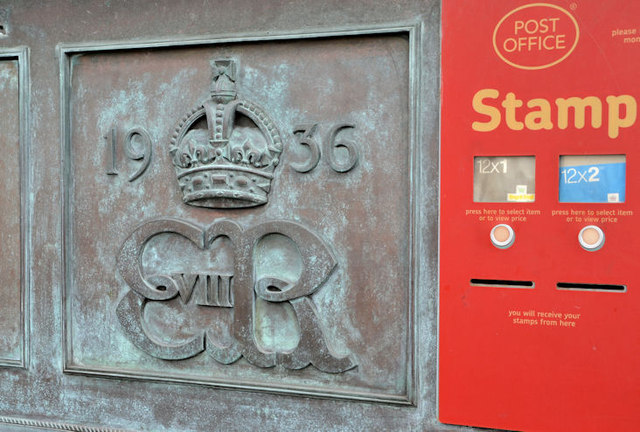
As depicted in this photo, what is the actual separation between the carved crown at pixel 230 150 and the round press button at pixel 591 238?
4.90ft

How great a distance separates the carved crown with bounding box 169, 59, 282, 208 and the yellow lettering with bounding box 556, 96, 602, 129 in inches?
53.1

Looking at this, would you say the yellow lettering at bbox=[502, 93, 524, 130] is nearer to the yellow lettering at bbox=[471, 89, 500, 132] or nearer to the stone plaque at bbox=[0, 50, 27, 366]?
the yellow lettering at bbox=[471, 89, 500, 132]

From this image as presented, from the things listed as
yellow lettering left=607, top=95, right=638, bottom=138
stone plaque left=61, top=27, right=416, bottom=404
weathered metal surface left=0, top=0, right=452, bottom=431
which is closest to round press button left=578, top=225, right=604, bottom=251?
yellow lettering left=607, top=95, right=638, bottom=138

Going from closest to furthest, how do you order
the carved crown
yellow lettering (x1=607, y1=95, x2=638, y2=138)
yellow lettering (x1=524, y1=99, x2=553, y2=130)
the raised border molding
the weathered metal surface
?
yellow lettering (x1=607, y1=95, x2=638, y2=138)
yellow lettering (x1=524, y1=99, x2=553, y2=130)
the weathered metal surface
the carved crown
the raised border molding

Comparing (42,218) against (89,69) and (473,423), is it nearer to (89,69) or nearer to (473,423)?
(89,69)

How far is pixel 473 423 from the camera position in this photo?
10.8ft

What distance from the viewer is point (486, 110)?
3.17 meters

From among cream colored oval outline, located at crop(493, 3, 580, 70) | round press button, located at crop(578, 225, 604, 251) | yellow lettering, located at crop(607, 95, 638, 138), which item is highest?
cream colored oval outline, located at crop(493, 3, 580, 70)

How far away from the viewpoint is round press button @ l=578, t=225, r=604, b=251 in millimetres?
3002

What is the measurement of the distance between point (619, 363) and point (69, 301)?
286 centimetres

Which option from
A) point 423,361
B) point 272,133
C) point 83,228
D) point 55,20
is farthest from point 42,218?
point 423,361

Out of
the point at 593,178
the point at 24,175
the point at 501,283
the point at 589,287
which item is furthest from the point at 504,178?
the point at 24,175

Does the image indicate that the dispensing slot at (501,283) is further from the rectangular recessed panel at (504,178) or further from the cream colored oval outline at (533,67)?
the cream colored oval outline at (533,67)

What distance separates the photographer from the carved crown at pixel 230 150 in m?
3.56
